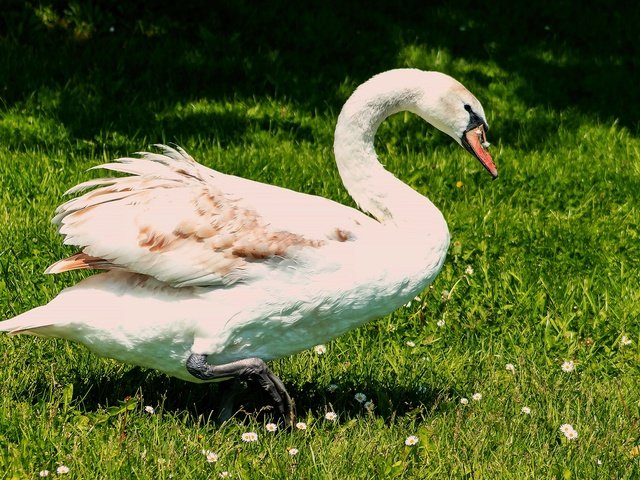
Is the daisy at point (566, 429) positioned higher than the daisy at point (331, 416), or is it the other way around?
the daisy at point (566, 429)

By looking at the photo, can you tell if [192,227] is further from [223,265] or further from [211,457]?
[211,457]

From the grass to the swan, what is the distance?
0.35m

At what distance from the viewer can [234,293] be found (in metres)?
4.52

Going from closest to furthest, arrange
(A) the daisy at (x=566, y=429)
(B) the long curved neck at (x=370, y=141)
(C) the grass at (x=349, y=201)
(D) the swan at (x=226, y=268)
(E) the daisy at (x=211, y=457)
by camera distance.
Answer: (E) the daisy at (x=211, y=457)
(D) the swan at (x=226, y=268)
(C) the grass at (x=349, y=201)
(A) the daisy at (x=566, y=429)
(B) the long curved neck at (x=370, y=141)

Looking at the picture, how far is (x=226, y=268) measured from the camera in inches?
178

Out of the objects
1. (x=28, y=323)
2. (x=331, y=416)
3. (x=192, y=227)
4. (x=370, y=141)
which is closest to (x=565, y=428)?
(x=331, y=416)

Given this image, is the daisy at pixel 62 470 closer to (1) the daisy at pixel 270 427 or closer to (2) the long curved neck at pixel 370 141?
(1) the daisy at pixel 270 427

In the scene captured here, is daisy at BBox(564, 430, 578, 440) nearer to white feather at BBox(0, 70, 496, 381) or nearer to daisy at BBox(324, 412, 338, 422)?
white feather at BBox(0, 70, 496, 381)

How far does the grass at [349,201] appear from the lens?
15.1 feet

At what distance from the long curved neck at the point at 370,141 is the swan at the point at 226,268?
1cm

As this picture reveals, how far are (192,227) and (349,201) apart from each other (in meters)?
2.71

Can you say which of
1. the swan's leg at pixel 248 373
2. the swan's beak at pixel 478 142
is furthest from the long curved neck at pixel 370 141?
the swan's leg at pixel 248 373

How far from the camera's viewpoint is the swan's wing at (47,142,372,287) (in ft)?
14.8

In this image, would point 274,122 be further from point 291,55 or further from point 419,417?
point 419,417
